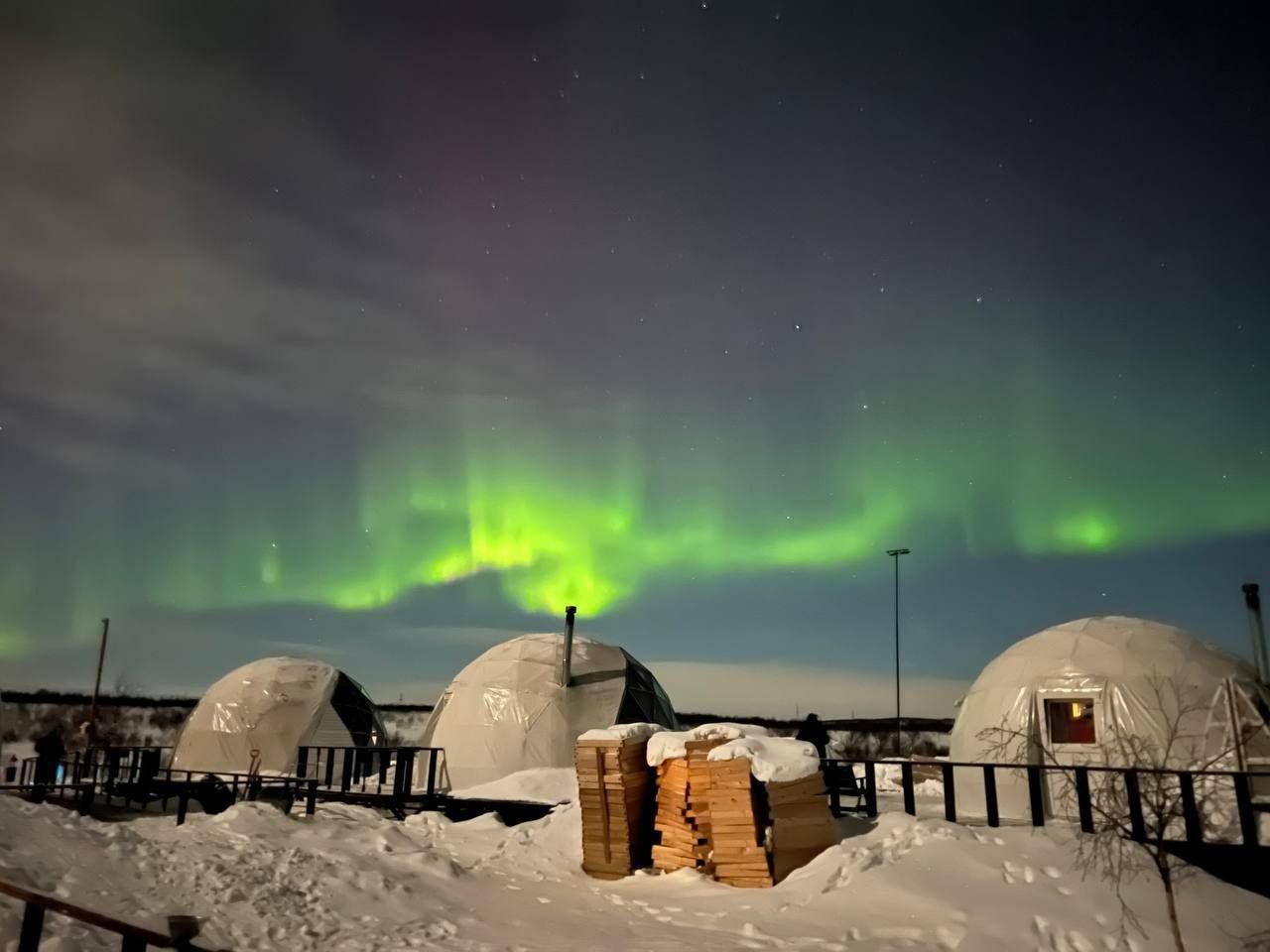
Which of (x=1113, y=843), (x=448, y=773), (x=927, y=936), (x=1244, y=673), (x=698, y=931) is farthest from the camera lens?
(x=448, y=773)

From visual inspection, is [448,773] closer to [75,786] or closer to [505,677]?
[505,677]

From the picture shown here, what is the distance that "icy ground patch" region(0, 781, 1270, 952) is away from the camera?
817 cm

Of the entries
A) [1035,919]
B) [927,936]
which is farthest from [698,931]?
[1035,919]

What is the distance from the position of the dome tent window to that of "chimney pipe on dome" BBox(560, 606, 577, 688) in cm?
1064

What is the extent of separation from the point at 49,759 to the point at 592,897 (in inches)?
605

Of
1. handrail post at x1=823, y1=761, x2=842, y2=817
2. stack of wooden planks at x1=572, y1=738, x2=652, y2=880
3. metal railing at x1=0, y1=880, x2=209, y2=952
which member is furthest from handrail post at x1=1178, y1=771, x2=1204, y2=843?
metal railing at x1=0, y1=880, x2=209, y2=952

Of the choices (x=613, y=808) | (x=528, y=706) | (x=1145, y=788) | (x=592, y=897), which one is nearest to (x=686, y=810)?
(x=613, y=808)

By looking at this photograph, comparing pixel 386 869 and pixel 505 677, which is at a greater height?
pixel 505 677

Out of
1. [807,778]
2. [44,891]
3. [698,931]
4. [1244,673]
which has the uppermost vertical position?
[1244,673]

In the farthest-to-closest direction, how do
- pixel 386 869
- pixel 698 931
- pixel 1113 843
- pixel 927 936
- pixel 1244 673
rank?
pixel 1244 673, pixel 386 869, pixel 1113 843, pixel 698 931, pixel 927 936

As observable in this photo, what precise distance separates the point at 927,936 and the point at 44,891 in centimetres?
766

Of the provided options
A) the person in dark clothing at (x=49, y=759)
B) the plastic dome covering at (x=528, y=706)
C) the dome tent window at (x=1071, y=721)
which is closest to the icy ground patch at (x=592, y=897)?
the dome tent window at (x=1071, y=721)

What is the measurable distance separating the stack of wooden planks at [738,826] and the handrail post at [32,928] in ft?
24.5

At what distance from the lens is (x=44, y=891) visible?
763cm
